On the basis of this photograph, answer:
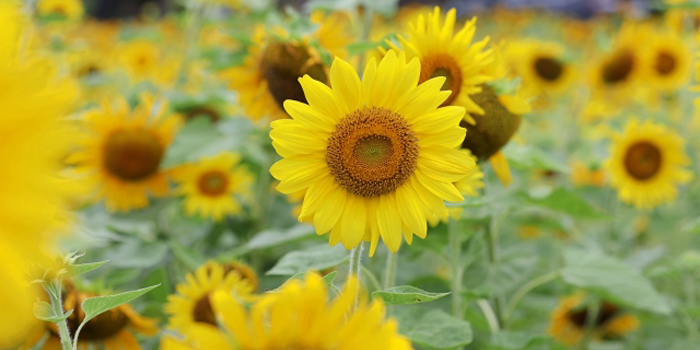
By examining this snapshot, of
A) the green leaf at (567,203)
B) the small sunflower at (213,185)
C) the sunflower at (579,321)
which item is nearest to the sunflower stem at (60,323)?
the green leaf at (567,203)

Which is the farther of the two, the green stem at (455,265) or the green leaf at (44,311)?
the green stem at (455,265)

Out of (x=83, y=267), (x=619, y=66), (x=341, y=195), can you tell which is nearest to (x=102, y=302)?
(x=83, y=267)

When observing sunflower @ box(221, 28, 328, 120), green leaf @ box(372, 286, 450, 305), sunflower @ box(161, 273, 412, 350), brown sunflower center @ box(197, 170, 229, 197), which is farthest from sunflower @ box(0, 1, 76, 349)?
brown sunflower center @ box(197, 170, 229, 197)

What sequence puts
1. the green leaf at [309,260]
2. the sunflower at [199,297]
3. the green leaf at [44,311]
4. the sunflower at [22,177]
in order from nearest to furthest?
the sunflower at [22,177]
the green leaf at [44,311]
the green leaf at [309,260]
the sunflower at [199,297]

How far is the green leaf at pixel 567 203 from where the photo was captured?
1.37 m

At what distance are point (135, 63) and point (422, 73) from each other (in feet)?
10.4

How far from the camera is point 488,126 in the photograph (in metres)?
1.04

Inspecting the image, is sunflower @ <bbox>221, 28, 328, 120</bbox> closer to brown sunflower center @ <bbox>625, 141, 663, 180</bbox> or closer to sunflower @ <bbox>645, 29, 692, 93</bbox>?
brown sunflower center @ <bbox>625, 141, 663, 180</bbox>

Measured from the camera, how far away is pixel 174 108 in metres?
2.12

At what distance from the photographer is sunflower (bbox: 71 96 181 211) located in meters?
1.74

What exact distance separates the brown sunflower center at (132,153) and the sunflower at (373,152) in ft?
3.46

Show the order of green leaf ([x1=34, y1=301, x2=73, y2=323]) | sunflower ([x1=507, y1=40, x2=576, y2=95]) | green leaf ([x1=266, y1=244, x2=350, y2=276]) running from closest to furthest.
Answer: green leaf ([x1=34, y1=301, x2=73, y2=323]) → green leaf ([x1=266, y1=244, x2=350, y2=276]) → sunflower ([x1=507, y1=40, x2=576, y2=95])

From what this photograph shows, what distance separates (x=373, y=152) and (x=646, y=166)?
4.96 ft

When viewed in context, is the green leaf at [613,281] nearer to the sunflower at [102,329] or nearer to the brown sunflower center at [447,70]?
the brown sunflower center at [447,70]
